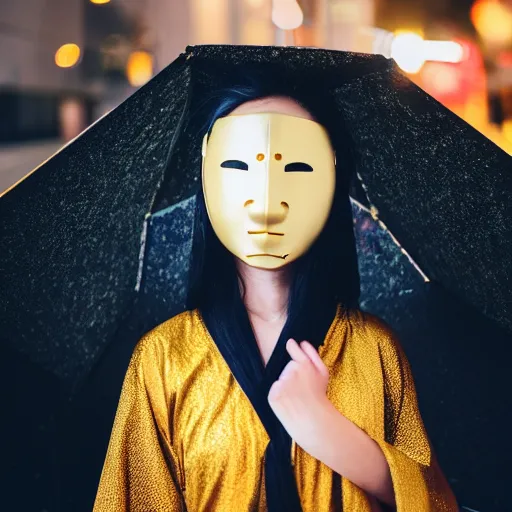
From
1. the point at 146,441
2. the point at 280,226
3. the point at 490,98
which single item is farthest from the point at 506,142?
the point at 146,441

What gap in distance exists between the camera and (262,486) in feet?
3.19

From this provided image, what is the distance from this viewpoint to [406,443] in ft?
3.40

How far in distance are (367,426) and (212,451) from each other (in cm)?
23

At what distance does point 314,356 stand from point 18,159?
1.87 metres

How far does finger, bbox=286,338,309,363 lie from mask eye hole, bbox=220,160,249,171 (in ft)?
0.87

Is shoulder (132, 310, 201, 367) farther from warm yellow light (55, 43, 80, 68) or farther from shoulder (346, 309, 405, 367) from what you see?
warm yellow light (55, 43, 80, 68)

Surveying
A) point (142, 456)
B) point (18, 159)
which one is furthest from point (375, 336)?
point (18, 159)

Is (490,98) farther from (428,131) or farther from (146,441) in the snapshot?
(146,441)

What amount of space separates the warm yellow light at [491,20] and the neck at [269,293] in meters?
2.10

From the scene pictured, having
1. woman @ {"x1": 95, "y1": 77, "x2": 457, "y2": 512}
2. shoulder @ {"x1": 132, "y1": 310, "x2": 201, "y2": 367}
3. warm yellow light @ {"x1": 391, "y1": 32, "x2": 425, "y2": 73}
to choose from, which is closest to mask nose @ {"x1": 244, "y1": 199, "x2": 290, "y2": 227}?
woman @ {"x1": 95, "y1": 77, "x2": 457, "y2": 512}

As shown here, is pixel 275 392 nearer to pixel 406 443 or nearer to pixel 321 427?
pixel 321 427

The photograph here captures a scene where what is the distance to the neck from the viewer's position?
1.06 m

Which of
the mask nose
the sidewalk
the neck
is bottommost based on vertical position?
the neck

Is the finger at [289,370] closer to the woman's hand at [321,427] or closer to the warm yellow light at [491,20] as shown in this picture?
the woman's hand at [321,427]
